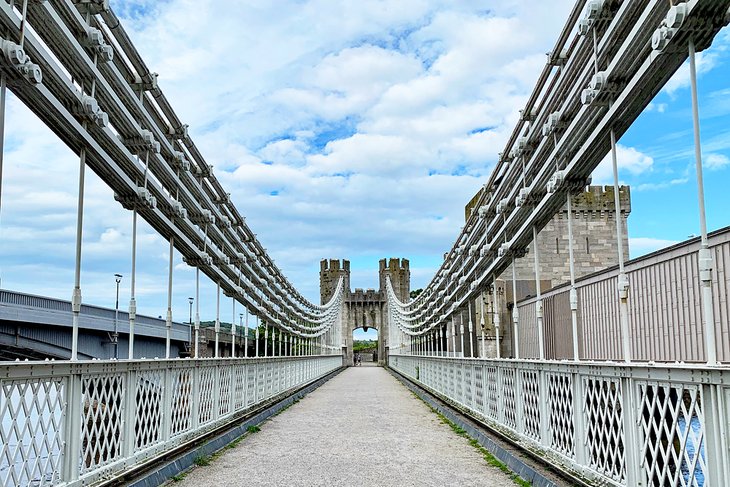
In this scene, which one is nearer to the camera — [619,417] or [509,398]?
[619,417]

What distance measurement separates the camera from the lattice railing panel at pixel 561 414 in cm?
617

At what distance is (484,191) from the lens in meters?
12.1

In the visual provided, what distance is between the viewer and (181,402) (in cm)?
817

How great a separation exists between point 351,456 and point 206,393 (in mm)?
2452

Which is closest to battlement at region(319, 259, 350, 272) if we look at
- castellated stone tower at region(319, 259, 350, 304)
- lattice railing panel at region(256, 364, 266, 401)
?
castellated stone tower at region(319, 259, 350, 304)

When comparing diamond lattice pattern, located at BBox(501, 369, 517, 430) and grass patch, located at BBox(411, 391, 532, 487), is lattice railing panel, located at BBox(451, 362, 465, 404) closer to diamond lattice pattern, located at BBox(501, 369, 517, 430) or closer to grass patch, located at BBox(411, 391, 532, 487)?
grass patch, located at BBox(411, 391, 532, 487)

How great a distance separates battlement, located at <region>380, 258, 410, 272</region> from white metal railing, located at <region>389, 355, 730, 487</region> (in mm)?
62289

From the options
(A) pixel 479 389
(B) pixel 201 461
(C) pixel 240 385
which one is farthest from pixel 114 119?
(A) pixel 479 389

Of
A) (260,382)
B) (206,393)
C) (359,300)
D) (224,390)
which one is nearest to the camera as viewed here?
(206,393)

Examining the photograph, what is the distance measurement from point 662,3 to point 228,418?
27.2 ft

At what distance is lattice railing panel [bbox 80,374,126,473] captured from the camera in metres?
5.26

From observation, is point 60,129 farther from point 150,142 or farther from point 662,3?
point 662,3

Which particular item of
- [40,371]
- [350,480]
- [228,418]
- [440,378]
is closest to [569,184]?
[350,480]

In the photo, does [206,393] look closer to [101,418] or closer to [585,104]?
[101,418]
